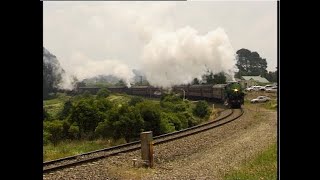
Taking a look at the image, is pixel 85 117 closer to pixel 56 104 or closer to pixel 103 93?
pixel 56 104

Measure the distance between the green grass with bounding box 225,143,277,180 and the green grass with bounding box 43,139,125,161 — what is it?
4.42 metres

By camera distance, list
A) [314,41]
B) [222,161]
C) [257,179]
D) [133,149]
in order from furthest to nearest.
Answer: [133,149] < [222,161] < [257,179] < [314,41]

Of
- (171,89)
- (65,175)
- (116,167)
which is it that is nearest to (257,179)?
(116,167)

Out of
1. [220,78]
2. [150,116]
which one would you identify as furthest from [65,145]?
[220,78]

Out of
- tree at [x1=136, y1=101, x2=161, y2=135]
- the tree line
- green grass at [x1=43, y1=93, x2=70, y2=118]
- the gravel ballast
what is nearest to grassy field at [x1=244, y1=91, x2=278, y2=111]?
the gravel ballast

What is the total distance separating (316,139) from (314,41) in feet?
2.19

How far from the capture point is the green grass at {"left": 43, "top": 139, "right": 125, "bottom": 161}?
346 inches

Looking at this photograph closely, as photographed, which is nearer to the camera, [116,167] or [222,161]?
[116,167]

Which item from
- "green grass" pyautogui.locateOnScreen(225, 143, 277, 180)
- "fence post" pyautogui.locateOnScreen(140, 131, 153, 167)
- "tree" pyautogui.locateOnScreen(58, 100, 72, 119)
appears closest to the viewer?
"green grass" pyautogui.locateOnScreen(225, 143, 277, 180)

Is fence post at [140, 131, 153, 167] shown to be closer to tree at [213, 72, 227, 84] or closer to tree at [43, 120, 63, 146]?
tree at [43, 120, 63, 146]

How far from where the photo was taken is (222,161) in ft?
25.7

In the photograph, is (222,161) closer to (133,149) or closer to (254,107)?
(133,149)

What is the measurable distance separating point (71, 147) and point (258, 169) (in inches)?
220

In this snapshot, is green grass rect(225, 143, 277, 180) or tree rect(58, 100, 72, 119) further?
tree rect(58, 100, 72, 119)
